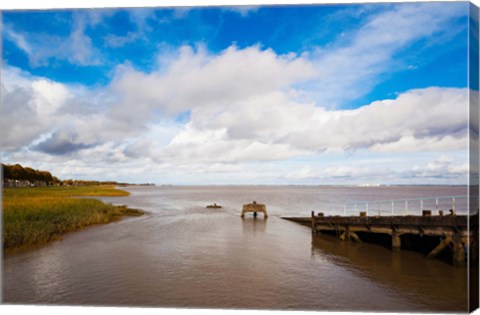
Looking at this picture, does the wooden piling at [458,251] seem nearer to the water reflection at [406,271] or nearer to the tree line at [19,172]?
the water reflection at [406,271]

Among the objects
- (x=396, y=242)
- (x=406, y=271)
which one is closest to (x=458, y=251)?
(x=406, y=271)

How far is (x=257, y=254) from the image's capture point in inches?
492

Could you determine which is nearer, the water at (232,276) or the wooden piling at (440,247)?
the water at (232,276)

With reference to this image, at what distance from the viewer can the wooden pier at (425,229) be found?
7.25 m

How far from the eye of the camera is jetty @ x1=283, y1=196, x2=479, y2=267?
9359mm

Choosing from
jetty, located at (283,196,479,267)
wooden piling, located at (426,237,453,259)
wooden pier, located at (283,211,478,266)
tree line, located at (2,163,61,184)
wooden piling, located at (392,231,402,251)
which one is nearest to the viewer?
wooden pier, located at (283,211,478,266)

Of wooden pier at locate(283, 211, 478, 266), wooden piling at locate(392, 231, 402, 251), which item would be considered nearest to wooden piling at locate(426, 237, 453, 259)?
wooden pier at locate(283, 211, 478, 266)

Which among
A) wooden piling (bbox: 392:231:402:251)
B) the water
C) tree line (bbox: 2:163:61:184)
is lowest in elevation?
the water

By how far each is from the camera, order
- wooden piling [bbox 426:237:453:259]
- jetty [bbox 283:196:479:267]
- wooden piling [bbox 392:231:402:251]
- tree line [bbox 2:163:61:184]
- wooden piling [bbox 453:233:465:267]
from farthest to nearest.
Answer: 1. wooden piling [bbox 392:231:402:251]
2. tree line [bbox 2:163:61:184]
3. wooden piling [bbox 426:237:453:259]
4. wooden piling [bbox 453:233:465:267]
5. jetty [bbox 283:196:479:267]

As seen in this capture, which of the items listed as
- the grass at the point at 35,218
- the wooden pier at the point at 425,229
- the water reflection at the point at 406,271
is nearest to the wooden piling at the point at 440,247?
the wooden pier at the point at 425,229

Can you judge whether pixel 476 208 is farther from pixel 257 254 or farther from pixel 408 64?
pixel 257 254

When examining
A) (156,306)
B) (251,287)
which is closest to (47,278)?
(156,306)

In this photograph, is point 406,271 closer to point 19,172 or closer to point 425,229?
point 425,229

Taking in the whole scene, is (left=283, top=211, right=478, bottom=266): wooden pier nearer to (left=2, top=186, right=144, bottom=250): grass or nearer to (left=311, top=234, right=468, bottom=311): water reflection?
(left=311, top=234, right=468, bottom=311): water reflection
